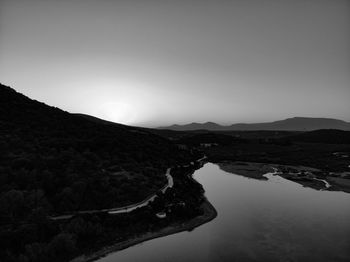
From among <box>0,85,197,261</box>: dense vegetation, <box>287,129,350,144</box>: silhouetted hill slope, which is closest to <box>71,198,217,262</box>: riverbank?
<box>0,85,197,261</box>: dense vegetation

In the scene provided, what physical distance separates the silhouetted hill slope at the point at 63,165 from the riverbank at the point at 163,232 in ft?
24.8

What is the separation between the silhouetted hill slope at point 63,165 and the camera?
100 ft

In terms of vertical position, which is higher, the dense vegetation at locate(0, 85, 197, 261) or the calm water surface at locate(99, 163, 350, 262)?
the dense vegetation at locate(0, 85, 197, 261)

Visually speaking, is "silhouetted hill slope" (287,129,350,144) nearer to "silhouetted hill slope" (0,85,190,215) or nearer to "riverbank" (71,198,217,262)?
"silhouetted hill slope" (0,85,190,215)

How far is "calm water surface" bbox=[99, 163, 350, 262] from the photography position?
2319cm

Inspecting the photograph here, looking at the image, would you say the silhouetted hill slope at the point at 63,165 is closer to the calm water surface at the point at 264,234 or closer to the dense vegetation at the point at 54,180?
the dense vegetation at the point at 54,180

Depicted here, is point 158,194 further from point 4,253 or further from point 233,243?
point 4,253

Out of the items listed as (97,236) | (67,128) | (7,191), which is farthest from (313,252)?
(67,128)

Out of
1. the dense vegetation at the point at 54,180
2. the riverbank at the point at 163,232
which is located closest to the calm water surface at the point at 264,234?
the riverbank at the point at 163,232

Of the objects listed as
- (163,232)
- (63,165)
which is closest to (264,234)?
(163,232)

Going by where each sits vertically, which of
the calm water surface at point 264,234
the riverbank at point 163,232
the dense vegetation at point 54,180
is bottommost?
the calm water surface at point 264,234

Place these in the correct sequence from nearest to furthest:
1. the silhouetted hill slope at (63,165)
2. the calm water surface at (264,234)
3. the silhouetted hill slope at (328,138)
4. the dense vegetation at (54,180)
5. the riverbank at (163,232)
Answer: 1. the dense vegetation at (54,180)
2. the riverbank at (163,232)
3. the calm water surface at (264,234)
4. the silhouetted hill slope at (63,165)
5. the silhouetted hill slope at (328,138)

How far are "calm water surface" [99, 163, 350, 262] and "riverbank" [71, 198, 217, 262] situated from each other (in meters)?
0.58

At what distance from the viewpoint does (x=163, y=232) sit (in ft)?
91.7
